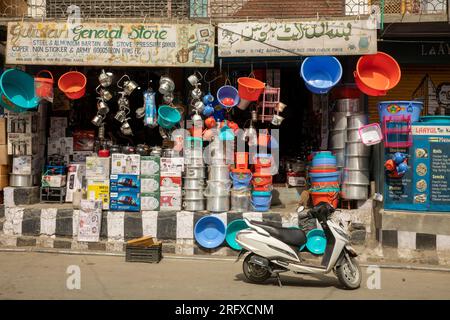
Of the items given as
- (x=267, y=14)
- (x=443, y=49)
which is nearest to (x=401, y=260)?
(x=443, y=49)

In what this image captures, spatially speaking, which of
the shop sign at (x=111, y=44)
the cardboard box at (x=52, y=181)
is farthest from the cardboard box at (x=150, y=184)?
the shop sign at (x=111, y=44)

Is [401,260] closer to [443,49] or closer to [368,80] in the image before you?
[368,80]

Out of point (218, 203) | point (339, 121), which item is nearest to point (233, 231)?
point (218, 203)

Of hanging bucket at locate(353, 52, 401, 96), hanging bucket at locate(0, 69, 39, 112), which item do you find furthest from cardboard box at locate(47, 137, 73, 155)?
hanging bucket at locate(353, 52, 401, 96)

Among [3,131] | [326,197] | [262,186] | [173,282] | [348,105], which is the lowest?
[173,282]

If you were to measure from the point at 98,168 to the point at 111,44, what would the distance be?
6.73 feet

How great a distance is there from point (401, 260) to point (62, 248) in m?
5.40

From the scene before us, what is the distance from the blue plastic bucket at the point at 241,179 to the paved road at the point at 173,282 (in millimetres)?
1325

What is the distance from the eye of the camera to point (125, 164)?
30.2 feet

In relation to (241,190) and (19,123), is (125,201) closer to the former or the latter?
(241,190)

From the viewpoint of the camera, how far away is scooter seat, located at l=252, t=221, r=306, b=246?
6.86 meters

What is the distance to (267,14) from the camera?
9898 millimetres

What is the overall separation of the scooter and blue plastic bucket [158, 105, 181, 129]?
3286mm

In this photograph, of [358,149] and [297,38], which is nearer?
[297,38]
